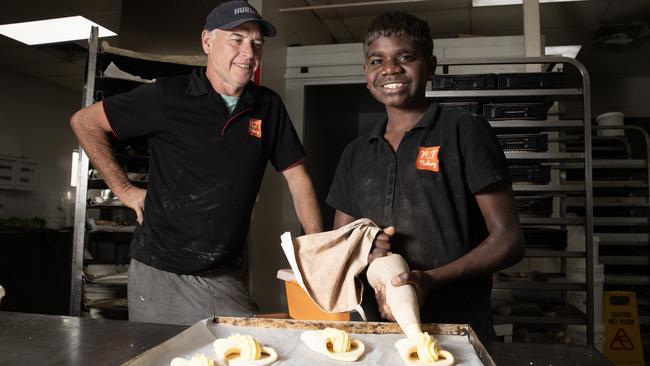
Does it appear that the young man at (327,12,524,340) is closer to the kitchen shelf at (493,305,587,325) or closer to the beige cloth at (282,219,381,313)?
the beige cloth at (282,219,381,313)

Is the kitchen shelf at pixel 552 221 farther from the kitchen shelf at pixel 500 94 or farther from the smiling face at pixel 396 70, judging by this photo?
the smiling face at pixel 396 70

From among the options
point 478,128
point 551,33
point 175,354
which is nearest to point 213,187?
point 175,354

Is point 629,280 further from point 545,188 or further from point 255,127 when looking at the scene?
point 255,127

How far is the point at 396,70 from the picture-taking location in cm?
136

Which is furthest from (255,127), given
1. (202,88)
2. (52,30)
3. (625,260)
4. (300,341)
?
(52,30)

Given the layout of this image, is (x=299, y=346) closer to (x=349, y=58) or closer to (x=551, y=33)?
(x=349, y=58)

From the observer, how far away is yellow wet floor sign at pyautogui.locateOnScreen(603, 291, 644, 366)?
12.5ft

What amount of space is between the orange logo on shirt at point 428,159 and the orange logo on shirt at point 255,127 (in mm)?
809

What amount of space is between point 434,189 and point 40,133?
7750 millimetres

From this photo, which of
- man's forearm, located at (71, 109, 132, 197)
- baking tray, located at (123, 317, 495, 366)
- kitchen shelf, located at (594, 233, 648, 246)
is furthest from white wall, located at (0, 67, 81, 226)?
kitchen shelf, located at (594, 233, 648, 246)

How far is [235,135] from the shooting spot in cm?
190

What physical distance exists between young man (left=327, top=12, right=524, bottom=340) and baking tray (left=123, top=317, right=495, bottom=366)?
0.26 feet

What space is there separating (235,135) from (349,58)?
3.01 m

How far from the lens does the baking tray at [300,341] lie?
1.04m
